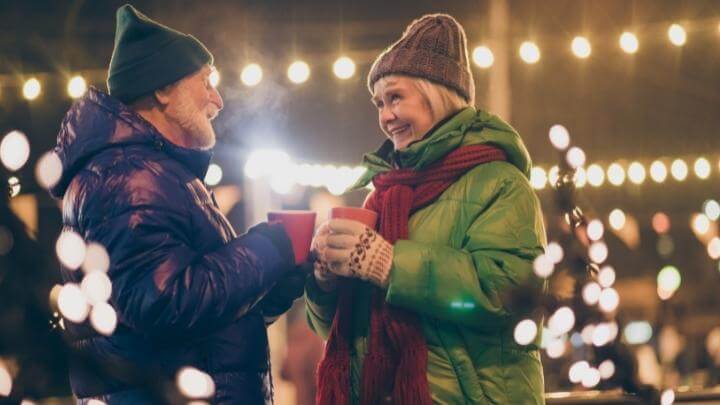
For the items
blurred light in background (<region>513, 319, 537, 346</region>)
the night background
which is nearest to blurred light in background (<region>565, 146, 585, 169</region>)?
blurred light in background (<region>513, 319, 537, 346</region>)

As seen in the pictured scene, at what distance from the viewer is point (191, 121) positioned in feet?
8.27

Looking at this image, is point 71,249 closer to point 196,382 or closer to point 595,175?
point 196,382

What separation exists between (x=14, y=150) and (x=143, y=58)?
695 millimetres

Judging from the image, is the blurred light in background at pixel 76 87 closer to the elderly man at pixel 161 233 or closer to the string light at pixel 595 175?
the elderly man at pixel 161 233

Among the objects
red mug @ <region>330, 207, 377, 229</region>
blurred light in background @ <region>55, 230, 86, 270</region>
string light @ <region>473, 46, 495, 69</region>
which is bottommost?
blurred light in background @ <region>55, 230, 86, 270</region>

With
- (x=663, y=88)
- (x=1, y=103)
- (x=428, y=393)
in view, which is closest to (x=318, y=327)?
(x=428, y=393)

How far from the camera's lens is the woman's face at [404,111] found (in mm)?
2668

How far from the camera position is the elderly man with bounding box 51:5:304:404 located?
2184mm

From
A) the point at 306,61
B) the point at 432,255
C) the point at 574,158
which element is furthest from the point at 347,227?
the point at 306,61

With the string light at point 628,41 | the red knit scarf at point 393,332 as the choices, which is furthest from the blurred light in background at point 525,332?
the string light at point 628,41

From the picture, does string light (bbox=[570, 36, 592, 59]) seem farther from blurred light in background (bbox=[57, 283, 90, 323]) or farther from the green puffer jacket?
blurred light in background (bbox=[57, 283, 90, 323])

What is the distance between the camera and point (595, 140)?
31.7 feet

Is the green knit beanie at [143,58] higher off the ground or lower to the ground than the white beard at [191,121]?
higher

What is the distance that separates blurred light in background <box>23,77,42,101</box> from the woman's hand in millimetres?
3671
